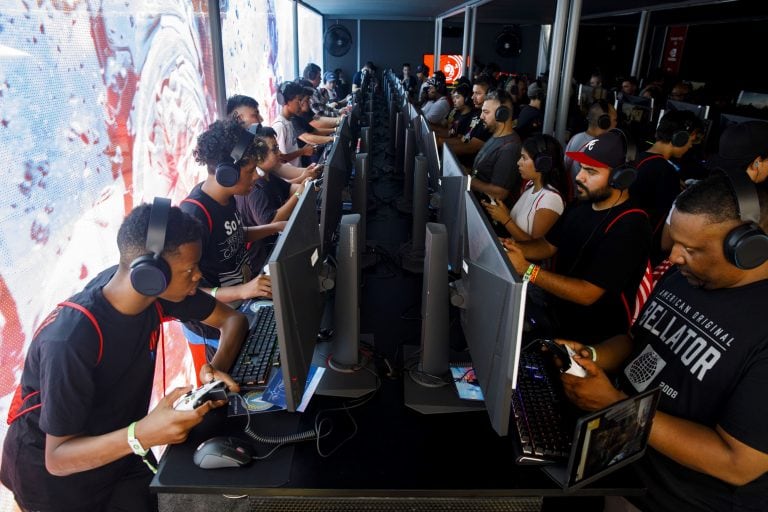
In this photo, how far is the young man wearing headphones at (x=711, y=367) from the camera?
44.2 inches

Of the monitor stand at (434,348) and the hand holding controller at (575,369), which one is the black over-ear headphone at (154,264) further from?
the hand holding controller at (575,369)

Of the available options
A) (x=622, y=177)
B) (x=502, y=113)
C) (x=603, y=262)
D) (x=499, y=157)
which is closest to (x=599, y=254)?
(x=603, y=262)

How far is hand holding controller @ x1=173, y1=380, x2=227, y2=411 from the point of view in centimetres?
127

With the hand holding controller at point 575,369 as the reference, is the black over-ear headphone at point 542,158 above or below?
above

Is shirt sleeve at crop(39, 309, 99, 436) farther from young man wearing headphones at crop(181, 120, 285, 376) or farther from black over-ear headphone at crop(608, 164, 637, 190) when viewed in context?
black over-ear headphone at crop(608, 164, 637, 190)

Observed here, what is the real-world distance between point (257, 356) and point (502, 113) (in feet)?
8.25

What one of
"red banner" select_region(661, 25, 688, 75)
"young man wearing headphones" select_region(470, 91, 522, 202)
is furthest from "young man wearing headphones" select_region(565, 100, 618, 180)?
"red banner" select_region(661, 25, 688, 75)

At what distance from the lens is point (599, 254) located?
1836 mm

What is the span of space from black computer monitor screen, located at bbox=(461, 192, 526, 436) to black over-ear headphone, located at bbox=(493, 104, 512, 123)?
2047 mm

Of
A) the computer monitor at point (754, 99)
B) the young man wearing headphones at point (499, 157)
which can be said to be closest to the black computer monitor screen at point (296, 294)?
the young man wearing headphones at point (499, 157)

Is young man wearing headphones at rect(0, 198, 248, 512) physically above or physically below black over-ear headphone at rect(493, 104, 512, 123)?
below

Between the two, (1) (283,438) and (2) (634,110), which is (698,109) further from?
(1) (283,438)

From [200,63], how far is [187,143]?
61 cm

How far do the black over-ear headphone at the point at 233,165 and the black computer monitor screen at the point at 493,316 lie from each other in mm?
1132
